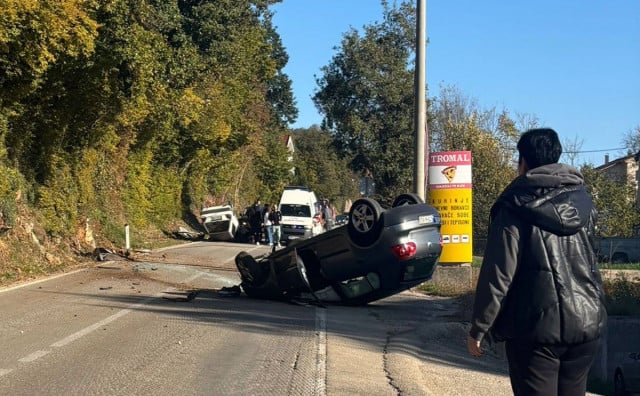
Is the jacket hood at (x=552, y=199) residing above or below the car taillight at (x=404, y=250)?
above

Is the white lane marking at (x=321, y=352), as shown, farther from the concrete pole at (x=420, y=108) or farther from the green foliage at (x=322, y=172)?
the green foliage at (x=322, y=172)

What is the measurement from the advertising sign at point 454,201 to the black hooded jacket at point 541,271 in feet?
42.5

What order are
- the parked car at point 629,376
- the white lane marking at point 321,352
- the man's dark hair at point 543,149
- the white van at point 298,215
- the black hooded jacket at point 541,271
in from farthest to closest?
the white van at point 298,215 < the parked car at point 629,376 < the white lane marking at point 321,352 < the man's dark hair at point 543,149 < the black hooded jacket at point 541,271

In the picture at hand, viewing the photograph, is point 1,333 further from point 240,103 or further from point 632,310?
point 240,103

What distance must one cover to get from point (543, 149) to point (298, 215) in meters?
33.5

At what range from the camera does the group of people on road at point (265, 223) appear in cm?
3372

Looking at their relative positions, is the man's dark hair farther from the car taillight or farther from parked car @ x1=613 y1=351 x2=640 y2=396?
parked car @ x1=613 y1=351 x2=640 y2=396

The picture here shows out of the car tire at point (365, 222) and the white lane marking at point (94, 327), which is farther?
the car tire at point (365, 222)

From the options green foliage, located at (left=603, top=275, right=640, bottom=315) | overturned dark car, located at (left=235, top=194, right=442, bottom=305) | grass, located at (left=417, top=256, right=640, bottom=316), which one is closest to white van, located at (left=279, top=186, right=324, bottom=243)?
grass, located at (left=417, top=256, right=640, bottom=316)

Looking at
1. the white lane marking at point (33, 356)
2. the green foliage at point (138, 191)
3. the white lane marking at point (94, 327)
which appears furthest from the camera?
the green foliage at point (138, 191)

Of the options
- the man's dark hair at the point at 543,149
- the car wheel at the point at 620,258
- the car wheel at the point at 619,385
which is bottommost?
the car wheel at the point at 619,385

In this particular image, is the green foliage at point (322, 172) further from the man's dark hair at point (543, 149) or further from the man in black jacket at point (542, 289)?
the man in black jacket at point (542, 289)

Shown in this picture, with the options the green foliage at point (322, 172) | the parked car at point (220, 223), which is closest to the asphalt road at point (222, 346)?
the parked car at point (220, 223)

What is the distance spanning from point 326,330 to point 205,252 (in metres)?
16.7
